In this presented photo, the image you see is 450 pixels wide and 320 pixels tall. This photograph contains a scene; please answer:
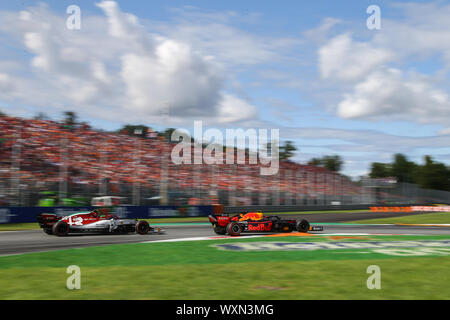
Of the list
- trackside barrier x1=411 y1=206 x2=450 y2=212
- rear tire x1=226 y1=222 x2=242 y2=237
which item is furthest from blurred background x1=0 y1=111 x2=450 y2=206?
rear tire x1=226 y1=222 x2=242 y2=237

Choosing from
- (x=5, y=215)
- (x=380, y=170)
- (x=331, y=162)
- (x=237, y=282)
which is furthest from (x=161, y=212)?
(x=380, y=170)

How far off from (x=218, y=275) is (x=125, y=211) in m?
17.3

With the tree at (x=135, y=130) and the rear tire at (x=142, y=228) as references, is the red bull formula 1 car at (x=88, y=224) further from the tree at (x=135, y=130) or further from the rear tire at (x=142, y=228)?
the tree at (x=135, y=130)

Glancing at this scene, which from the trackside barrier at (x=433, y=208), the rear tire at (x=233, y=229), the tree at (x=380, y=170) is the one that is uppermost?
the tree at (x=380, y=170)

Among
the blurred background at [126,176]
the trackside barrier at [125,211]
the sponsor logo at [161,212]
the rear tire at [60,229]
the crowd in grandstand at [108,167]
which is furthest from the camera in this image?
the sponsor logo at [161,212]

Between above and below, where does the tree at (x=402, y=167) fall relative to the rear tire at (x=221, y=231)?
above

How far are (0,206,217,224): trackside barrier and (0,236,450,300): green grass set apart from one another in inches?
411

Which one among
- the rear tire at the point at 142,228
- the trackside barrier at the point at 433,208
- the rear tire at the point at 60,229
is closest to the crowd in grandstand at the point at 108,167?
the rear tire at the point at 60,229

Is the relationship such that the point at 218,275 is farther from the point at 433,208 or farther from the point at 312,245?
the point at 433,208

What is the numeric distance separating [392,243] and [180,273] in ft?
29.3

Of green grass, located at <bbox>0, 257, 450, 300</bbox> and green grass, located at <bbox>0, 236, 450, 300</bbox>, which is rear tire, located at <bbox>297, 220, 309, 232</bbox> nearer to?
green grass, located at <bbox>0, 236, 450, 300</bbox>

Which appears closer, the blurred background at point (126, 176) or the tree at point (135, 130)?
the blurred background at point (126, 176)

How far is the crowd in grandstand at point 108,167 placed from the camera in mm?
23359

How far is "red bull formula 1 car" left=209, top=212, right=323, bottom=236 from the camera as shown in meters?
16.5
